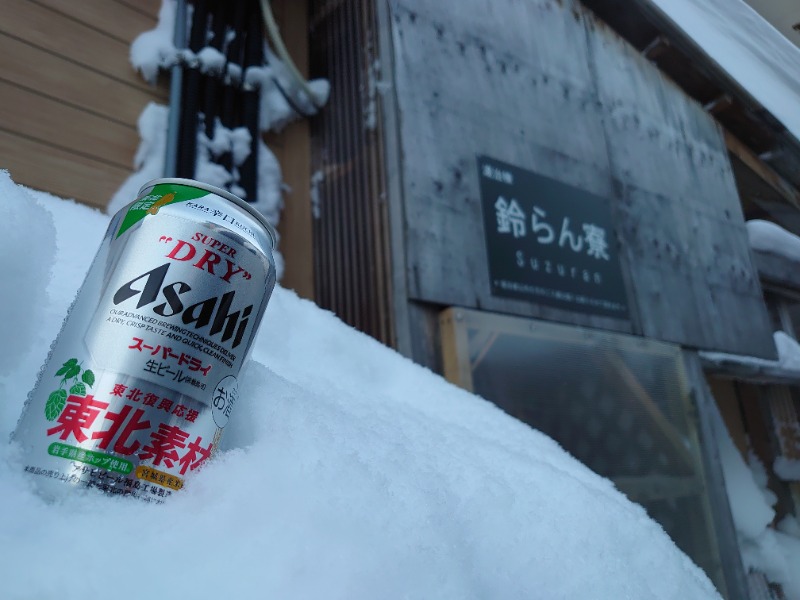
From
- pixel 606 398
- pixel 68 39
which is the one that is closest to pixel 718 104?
pixel 606 398

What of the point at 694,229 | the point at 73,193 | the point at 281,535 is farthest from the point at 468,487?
the point at 694,229

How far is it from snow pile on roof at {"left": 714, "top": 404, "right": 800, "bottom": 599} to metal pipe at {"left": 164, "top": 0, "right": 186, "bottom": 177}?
11.8 feet

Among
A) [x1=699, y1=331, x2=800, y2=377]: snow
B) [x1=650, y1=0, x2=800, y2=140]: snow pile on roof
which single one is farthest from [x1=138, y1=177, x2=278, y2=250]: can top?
[x1=650, y1=0, x2=800, y2=140]: snow pile on roof

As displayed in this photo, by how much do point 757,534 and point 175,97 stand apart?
4576 mm

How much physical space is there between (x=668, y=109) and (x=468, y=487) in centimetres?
426

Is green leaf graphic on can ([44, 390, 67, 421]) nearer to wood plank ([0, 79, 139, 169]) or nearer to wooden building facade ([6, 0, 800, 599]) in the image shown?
wooden building facade ([6, 0, 800, 599])

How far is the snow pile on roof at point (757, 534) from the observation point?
387cm

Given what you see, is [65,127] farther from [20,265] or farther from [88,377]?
[88,377]

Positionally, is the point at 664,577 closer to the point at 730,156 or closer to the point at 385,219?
the point at 385,219

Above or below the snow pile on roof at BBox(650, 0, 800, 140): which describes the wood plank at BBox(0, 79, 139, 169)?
below

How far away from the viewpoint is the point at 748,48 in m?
4.74

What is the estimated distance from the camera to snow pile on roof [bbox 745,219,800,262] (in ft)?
15.6

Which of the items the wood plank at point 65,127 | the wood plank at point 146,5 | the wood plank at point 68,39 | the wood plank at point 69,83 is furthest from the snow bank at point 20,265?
the wood plank at point 146,5

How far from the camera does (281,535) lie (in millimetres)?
549
